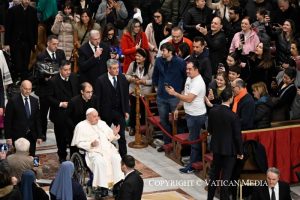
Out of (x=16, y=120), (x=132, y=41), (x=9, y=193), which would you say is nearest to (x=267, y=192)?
(x=9, y=193)

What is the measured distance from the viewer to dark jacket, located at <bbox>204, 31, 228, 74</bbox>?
658 inches

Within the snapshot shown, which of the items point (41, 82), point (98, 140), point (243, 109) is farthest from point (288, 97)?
point (41, 82)

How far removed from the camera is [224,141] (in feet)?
42.7

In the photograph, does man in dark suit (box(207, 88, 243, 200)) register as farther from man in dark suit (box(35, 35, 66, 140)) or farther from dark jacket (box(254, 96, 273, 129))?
man in dark suit (box(35, 35, 66, 140))

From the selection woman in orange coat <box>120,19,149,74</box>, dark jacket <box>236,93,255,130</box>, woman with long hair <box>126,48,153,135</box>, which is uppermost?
woman in orange coat <box>120,19,149,74</box>

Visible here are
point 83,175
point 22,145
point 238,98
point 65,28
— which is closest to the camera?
point 22,145

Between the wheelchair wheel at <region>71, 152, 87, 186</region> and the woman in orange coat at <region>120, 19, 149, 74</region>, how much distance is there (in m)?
3.91

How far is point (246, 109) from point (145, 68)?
9.18 ft

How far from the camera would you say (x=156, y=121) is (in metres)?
15.9

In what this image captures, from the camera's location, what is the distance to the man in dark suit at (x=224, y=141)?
12953 millimetres

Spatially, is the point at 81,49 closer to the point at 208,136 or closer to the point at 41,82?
the point at 41,82

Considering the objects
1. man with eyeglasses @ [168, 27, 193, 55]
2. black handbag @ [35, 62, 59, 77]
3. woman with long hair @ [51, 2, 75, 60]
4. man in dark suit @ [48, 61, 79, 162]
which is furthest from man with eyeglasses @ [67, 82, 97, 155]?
woman with long hair @ [51, 2, 75, 60]

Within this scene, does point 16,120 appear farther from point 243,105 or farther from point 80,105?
point 243,105

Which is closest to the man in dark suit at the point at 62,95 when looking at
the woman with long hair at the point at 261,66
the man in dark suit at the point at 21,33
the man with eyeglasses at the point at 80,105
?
the man with eyeglasses at the point at 80,105
